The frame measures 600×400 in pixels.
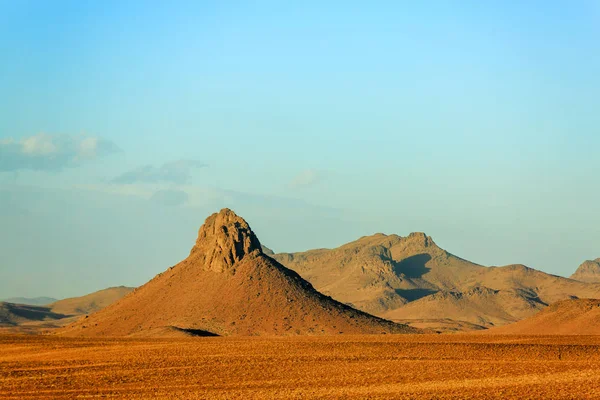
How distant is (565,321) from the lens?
11144 centimetres

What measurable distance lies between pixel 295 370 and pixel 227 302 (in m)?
48.4

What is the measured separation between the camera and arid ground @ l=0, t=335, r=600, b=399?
144ft

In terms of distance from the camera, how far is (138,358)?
2421 inches

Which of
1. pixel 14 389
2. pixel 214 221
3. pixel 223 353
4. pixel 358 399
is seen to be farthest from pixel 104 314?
pixel 358 399

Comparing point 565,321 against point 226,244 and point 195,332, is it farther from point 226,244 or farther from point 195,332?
point 195,332

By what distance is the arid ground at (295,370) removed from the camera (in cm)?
4397

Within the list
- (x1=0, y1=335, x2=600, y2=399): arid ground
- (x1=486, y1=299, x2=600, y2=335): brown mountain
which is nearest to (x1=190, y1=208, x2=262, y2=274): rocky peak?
(x1=0, y1=335, x2=600, y2=399): arid ground

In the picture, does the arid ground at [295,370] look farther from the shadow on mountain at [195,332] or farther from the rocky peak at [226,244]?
the rocky peak at [226,244]

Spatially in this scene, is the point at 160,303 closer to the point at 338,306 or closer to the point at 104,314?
the point at 104,314

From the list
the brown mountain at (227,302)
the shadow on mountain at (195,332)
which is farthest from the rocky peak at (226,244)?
the shadow on mountain at (195,332)

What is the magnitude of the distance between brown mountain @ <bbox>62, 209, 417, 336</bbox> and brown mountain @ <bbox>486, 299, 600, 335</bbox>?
59.5ft

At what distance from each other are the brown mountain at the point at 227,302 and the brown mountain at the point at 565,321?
59.5 ft

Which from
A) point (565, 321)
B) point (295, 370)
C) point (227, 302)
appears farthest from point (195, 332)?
point (565, 321)

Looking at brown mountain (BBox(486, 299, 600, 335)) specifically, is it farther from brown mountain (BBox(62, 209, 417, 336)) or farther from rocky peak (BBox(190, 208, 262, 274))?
rocky peak (BBox(190, 208, 262, 274))
